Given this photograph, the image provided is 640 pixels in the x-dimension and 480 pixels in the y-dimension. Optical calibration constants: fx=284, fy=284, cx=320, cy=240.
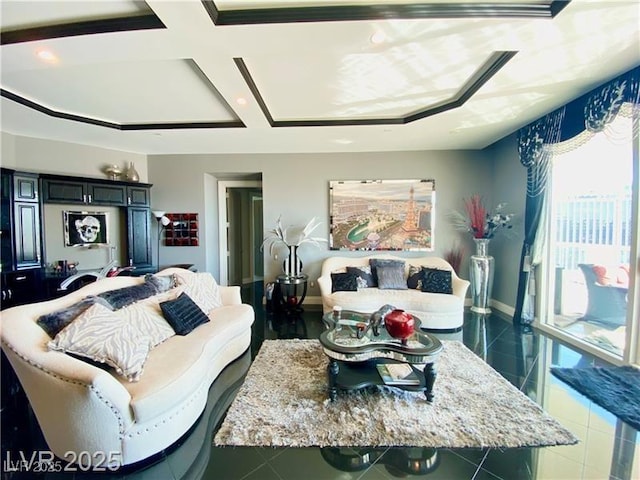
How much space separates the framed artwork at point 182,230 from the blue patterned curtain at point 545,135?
5.69 meters

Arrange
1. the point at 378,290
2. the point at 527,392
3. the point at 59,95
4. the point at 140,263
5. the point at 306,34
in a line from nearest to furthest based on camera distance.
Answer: the point at 306,34 < the point at 527,392 < the point at 59,95 < the point at 378,290 < the point at 140,263

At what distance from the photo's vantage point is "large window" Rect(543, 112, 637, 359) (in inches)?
121

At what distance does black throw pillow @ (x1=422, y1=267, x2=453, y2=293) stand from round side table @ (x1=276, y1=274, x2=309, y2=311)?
1.96 meters

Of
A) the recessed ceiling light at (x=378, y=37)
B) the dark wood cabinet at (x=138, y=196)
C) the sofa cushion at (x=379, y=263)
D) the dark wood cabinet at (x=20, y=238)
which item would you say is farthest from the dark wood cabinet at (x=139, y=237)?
the recessed ceiling light at (x=378, y=37)

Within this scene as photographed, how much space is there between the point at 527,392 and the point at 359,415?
5.24ft

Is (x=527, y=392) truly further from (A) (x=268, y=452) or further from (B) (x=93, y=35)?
(B) (x=93, y=35)

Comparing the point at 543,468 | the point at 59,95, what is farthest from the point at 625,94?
the point at 59,95

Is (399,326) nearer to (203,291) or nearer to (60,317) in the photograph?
(203,291)

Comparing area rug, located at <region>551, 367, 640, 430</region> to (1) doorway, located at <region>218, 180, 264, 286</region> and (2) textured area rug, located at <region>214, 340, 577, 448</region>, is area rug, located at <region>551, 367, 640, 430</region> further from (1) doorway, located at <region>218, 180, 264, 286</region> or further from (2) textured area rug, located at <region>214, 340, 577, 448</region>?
(1) doorway, located at <region>218, 180, 264, 286</region>

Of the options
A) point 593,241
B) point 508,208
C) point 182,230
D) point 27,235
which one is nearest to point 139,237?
point 182,230

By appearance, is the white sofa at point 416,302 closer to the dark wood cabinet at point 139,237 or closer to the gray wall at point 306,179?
the gray wall at point 306,179

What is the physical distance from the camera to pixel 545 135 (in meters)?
3.83

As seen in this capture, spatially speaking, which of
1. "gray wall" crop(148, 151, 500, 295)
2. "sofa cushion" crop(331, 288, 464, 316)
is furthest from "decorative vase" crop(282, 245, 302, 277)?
"sofa cushion" crop(331, 288, 464, 316)

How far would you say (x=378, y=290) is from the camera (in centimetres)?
448
